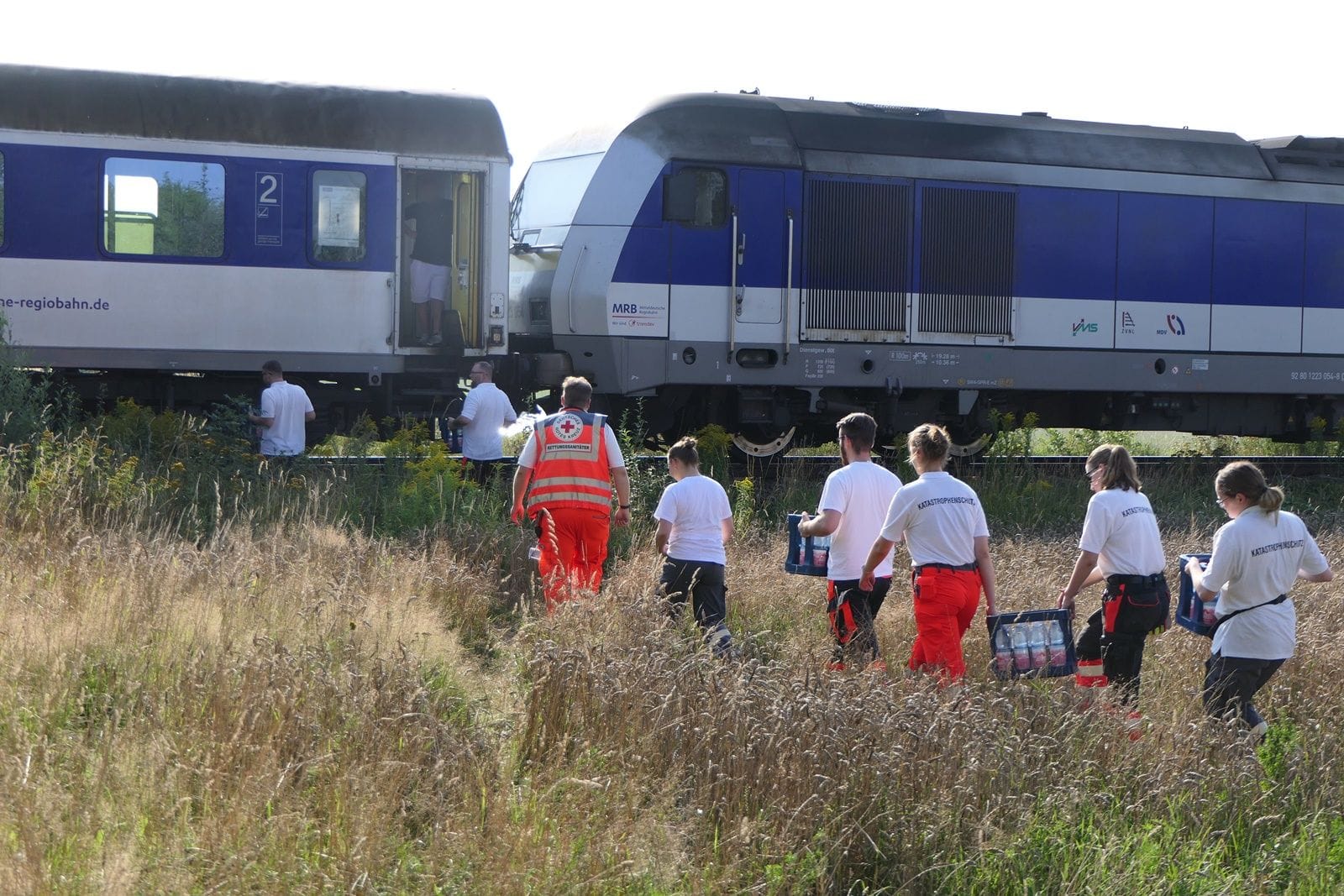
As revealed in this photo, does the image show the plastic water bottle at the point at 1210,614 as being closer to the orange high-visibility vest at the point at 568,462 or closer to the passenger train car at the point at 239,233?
the orange high-visibility vest at the point at 568,462

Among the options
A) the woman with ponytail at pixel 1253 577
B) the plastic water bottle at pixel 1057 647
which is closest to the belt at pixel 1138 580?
the woman with ponytail at pixel 1253 577

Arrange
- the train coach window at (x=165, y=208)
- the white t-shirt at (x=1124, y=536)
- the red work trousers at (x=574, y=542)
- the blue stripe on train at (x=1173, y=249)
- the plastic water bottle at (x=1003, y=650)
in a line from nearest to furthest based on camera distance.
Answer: the plastic water bottle at (x=1003, y=650), the white t-shirt at (x=1124, y=536), the red work trousers at (x=574, y=542), the train coach window at (x=165, y=208), the blue stripe on train at (x=1173, y=249)

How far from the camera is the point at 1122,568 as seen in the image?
267 inches

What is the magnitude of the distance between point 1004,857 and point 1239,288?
1288 centimetres

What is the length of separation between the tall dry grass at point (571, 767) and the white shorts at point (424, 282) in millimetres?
6995

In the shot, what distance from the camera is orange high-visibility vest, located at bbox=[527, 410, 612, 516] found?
Answer: 818 centimetres

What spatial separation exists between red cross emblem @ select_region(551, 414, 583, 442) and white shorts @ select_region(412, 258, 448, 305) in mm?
6255

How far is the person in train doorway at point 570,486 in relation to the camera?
818cm

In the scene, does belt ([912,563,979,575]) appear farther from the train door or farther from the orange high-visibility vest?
the train door

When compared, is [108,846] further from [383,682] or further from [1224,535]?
[1224,535]

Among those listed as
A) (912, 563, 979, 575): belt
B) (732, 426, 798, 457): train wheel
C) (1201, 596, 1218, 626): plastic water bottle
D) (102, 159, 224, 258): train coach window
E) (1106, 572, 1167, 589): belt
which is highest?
(102, 159, 224, 258): train coach window

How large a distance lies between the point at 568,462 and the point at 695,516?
3.38ft

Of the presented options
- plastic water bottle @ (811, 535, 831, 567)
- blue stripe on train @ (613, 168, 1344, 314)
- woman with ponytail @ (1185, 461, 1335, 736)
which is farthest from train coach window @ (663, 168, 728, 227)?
woman with ponytail @ (1185, 461, 1335, 736)

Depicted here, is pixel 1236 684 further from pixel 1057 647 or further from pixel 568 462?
pixel 568 462
